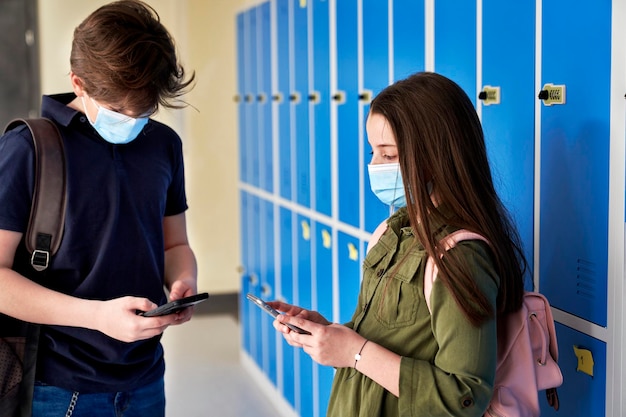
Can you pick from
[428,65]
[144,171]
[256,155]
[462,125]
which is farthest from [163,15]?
[462,125]

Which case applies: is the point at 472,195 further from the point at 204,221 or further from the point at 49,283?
the point at 204,221

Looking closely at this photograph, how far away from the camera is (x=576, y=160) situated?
1.67 meters

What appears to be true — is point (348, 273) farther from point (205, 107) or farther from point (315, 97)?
point (205, 107)

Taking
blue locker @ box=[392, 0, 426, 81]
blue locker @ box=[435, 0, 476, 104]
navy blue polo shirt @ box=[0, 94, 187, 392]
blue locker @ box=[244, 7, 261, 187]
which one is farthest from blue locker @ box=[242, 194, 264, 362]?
navy blue polo shirt @ box=[0, 94, 187, 392]

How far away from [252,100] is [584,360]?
280 centimetres

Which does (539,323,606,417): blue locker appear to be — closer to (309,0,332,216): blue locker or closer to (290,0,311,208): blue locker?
(309,0,332,216): blue locker

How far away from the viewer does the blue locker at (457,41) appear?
2020 millimetres

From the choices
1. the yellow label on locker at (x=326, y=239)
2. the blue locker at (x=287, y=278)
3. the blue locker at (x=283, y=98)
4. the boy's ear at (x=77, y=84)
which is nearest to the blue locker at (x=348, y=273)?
the yellow label on locker at (x=326, y=239)

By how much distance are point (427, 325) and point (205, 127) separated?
4.75 metres

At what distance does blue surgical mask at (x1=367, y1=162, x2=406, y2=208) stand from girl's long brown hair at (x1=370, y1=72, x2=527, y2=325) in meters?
0.08

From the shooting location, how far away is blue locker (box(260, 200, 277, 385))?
155 inches

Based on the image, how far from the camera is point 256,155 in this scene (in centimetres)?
417

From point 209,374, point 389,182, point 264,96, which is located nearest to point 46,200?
point 389,182

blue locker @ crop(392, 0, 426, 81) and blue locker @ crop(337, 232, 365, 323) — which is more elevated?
blue locker @ crop(392, 0, 426, 81)
